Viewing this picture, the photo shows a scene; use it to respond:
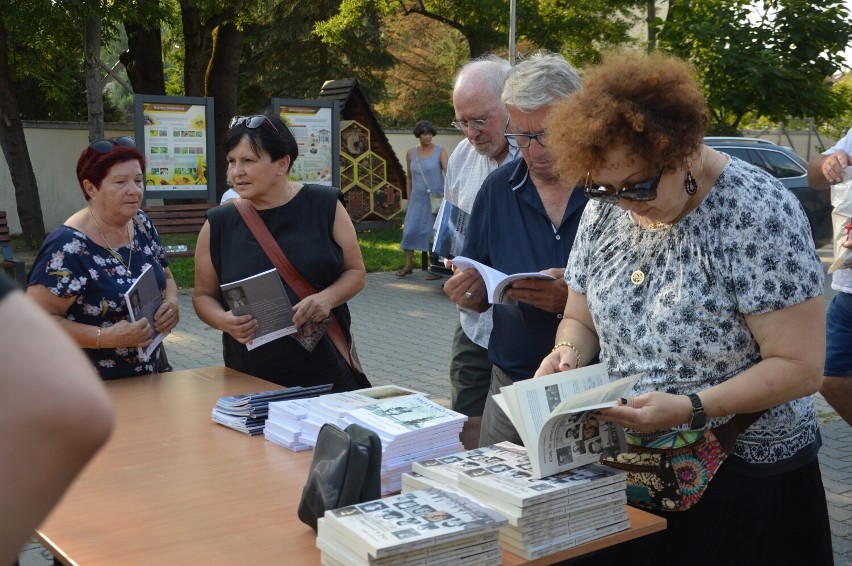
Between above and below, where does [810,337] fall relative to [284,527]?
above

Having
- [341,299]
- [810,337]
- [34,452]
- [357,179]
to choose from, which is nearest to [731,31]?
[357,179]

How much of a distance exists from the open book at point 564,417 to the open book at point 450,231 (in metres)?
1.40

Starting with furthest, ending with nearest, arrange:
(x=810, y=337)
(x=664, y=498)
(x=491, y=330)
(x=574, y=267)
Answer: (x=491, y=330) < (x=574, y=267) < (x=664, y=498) < (x=810, y=337)

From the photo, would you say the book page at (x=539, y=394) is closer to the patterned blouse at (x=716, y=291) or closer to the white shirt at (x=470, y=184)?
the patterned blouse at (x=716, y=291)

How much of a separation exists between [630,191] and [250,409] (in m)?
1.61

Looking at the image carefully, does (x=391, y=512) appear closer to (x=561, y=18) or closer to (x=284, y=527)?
(x=284, y=527)

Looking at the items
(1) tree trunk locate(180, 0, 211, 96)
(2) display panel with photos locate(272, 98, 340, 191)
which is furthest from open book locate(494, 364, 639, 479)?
(1) tree trunk locate(180, 0, 211, 96)

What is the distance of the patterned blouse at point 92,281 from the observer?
12.4 ft

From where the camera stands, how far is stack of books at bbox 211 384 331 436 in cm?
326

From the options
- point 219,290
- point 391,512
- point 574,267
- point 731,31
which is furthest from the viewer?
point 731,31

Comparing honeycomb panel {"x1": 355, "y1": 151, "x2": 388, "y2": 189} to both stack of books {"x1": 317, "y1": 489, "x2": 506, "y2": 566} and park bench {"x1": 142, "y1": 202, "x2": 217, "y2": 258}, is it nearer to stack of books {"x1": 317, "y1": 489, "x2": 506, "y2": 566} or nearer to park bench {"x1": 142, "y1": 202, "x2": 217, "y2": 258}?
park bench {"x1": 142, "y1": 202, "x2": 217, "y2": 258}

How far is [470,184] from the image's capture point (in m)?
3.94

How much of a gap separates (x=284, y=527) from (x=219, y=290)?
5.99 feet

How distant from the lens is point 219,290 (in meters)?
4.07
